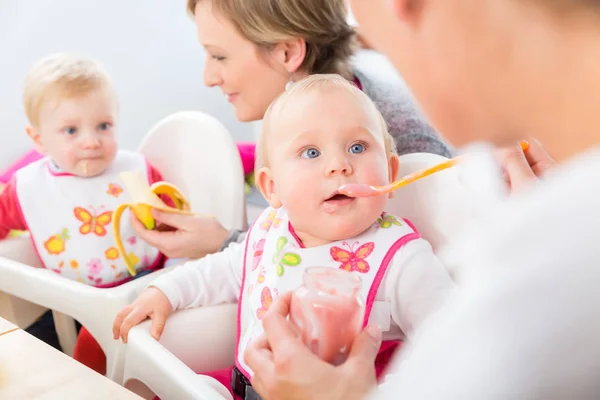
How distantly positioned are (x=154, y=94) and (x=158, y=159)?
551 millimetres

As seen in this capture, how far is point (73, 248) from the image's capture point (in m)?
1.09

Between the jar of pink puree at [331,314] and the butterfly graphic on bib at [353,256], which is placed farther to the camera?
the butterfly graphic on bib at [353,256]

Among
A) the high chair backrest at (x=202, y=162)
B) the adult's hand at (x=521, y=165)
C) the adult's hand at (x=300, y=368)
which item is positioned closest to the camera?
the adult's hand at (x=300, y=368)

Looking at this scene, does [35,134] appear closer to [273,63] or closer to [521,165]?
[273,63]

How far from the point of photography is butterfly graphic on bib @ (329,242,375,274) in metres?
0.66

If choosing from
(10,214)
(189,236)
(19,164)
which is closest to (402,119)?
(189,236)

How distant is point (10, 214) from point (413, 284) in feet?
2.60

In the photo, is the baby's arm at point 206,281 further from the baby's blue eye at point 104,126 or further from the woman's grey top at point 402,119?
the baby's blue eye at point 104,126

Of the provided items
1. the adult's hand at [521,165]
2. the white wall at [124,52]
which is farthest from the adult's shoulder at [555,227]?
the white wall at [124,52]

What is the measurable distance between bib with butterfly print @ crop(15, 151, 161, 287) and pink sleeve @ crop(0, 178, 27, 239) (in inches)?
0.5

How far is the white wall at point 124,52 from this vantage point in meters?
1.39

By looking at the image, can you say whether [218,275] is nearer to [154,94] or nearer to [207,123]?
[207,123]

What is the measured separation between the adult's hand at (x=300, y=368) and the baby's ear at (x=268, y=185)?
0.80ft

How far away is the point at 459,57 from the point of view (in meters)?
0.32
